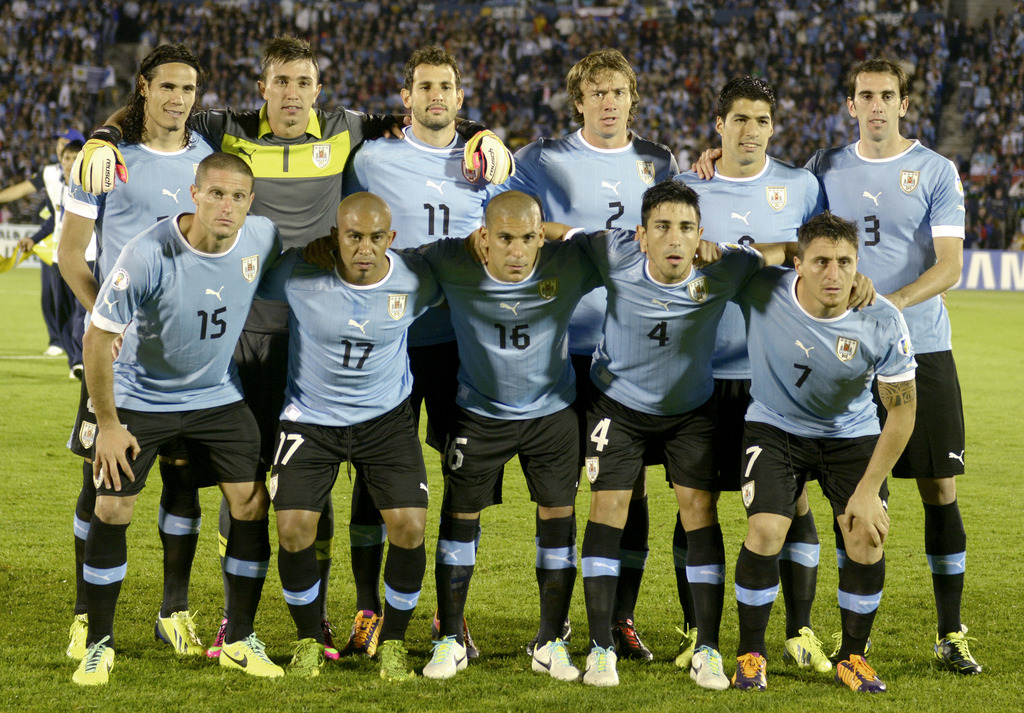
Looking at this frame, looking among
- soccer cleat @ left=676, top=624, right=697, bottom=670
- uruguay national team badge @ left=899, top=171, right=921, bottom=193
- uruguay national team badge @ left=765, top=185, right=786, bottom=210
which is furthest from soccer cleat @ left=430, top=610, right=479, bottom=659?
uruguay national team badge @ left=899, top=171, right=921, bottom=193

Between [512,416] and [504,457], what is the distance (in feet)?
0.55

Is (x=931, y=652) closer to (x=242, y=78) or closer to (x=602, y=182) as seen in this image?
(x=602, y=182)

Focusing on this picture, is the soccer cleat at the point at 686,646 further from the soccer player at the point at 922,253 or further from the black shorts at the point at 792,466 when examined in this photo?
the soccer player at the point at 922,253

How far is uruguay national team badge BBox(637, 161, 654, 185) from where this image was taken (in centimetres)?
474

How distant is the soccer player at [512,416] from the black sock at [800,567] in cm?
91

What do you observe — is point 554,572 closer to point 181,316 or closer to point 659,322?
point 659,322

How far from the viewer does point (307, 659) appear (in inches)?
159

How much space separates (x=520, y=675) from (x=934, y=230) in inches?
100

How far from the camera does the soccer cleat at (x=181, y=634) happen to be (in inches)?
169

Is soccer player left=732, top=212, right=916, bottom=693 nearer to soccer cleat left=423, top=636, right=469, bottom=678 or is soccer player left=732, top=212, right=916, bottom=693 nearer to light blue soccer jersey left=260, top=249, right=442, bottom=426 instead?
soccer cleat left=423, top=636, right=469, bottom=678

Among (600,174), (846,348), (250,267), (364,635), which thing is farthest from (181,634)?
(846,348)

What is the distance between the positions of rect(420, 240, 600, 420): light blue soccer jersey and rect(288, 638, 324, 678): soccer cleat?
3.65ft

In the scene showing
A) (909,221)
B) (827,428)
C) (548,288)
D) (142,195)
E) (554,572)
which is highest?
(909,221)

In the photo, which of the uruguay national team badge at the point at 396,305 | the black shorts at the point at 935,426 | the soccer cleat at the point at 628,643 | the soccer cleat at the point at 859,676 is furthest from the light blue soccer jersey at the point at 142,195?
the soccer cleat at the point at 859,676
